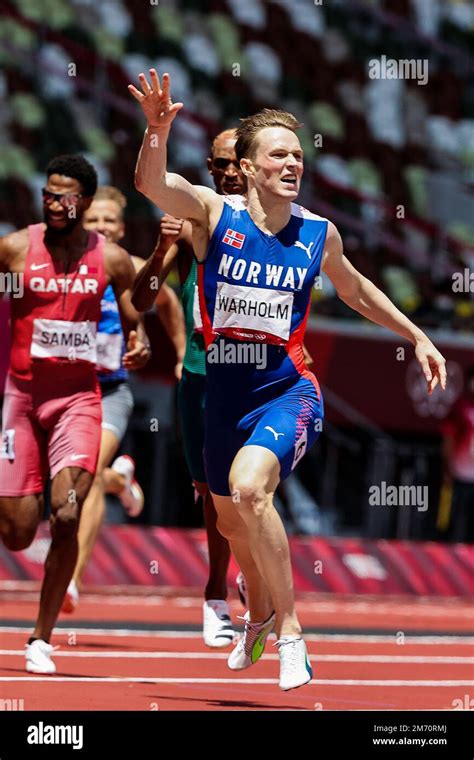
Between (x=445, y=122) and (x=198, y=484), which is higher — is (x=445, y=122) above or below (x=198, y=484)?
above

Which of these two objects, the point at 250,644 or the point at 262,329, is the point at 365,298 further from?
the point at 250,644

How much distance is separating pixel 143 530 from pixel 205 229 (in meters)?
9.16

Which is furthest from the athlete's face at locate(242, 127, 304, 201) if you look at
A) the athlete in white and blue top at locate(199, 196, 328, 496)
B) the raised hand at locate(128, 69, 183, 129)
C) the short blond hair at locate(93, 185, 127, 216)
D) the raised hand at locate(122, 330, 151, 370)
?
the short blond hair at locate(93, 185, 127, 216)

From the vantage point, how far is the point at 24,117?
21.6 m

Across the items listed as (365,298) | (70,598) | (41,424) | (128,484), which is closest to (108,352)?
(128,484)

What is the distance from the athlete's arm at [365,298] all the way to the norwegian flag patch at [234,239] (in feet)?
1.75

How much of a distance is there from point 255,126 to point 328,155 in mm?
19485

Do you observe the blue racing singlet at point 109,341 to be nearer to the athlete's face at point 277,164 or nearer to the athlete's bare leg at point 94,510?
the athlete's bare leg at point 94,510

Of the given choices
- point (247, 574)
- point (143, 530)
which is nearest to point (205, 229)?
point (247, 574)

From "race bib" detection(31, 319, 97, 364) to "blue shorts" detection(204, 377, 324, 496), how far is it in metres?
1.58

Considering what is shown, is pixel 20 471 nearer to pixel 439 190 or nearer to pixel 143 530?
pixel 143 530

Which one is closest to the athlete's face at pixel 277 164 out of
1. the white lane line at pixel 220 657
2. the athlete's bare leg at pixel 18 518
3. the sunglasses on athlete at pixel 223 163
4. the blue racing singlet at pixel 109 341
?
the sunglasses on athlete at pixel 223 163

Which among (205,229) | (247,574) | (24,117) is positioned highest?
(24,117)

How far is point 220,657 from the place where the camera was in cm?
1003
